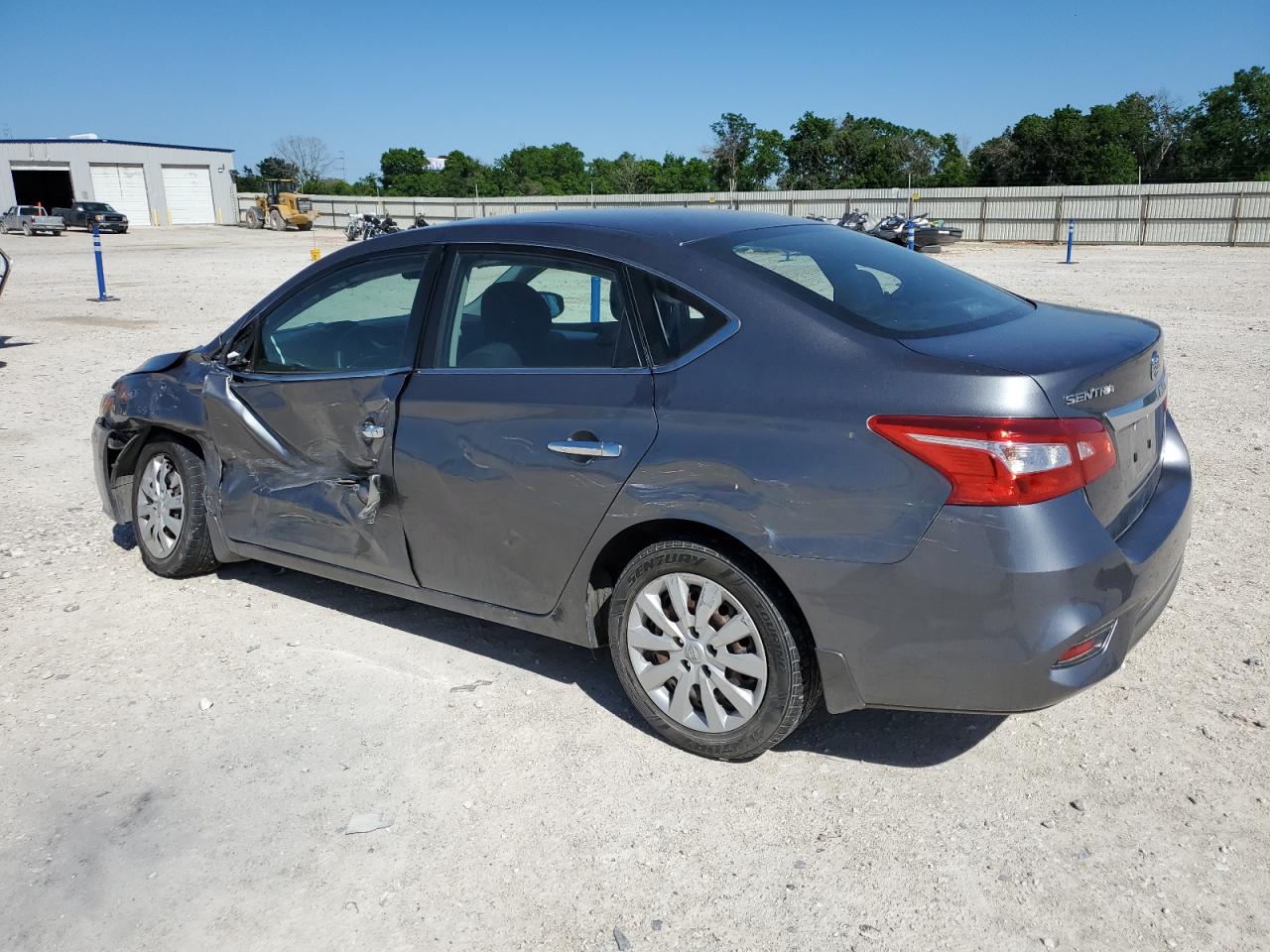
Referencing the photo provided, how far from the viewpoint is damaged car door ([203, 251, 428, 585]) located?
156 inches

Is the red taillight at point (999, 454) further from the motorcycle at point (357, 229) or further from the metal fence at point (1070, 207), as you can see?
the motorcycle at point (357, 229)

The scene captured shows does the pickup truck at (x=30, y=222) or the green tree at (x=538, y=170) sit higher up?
the green tree at (x=538, y=170)

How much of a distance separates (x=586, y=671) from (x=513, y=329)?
1372mm

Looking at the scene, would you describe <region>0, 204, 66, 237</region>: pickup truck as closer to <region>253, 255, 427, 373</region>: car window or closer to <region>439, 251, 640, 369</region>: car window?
<region>253, 255, 427, 373</region>: car window

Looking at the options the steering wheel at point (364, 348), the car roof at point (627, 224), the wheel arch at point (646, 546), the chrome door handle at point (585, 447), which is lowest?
the wheel arch at point (646, 546)

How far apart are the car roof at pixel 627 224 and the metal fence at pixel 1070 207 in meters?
32.4

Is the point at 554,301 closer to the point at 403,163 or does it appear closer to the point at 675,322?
the point at 675,322

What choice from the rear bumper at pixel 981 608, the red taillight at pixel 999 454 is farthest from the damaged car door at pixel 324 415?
the red taillight at pixel 999 454

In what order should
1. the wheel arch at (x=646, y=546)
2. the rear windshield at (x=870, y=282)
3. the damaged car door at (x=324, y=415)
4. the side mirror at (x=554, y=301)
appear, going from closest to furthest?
the wheel arch at (x=646, y=546) → the rear windshield at (x=870, y=282) → the side mirror at (x=554, y=301) → the damaged car door at (x=324, y=415)

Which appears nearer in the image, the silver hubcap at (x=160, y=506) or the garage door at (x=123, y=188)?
the silver hubcap at (x=160, y=506)

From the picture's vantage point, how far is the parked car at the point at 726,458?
2.77m

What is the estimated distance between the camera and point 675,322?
328cm

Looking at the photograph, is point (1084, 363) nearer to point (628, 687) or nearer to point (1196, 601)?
point (628, 687)

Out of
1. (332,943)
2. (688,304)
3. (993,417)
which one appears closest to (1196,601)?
(993,417)
